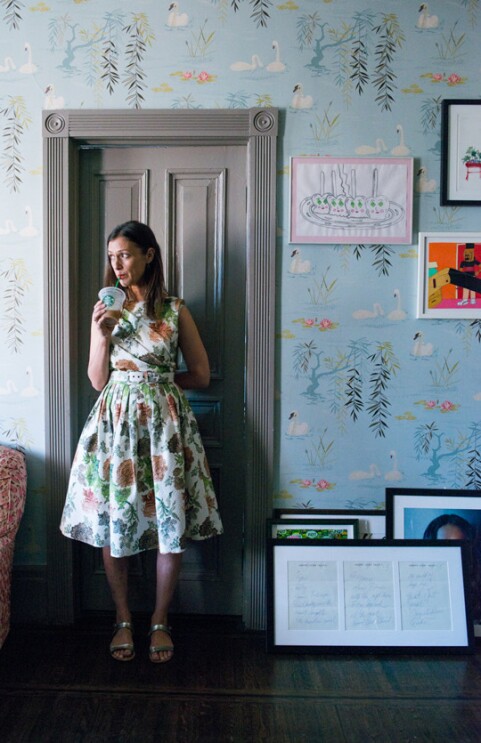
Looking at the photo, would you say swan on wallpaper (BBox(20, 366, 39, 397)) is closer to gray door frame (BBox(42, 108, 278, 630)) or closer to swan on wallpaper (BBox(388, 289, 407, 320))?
gray door frame (BBox(42, 108, 278, 630))

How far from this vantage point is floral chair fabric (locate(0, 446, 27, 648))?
2.07 m

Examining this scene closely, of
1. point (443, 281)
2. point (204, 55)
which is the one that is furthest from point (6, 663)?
point (204, 55)

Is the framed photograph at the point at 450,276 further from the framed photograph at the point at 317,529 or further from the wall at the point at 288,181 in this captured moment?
the framed photograph at the point at 317,529

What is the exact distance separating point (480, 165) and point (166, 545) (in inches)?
71.0

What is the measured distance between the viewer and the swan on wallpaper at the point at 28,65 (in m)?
2.25

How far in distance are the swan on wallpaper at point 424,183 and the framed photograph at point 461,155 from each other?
0.04 meters

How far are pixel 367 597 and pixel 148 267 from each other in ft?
4.68

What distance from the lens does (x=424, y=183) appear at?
2.26 m

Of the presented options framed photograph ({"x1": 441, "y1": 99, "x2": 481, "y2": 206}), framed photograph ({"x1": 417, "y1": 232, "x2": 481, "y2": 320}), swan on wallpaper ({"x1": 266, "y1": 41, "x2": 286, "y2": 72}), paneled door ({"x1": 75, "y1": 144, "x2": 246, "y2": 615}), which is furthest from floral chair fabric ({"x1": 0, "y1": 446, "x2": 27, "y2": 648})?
Result: framed photograph ({"x1": 441, "y1": 99, "x2": 481, "y2": 206})

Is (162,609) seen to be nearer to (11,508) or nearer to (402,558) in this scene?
(11,508)

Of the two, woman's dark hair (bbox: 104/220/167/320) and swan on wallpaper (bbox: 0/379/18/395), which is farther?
swan on wallpaper (bbox: 0/379/18/395)

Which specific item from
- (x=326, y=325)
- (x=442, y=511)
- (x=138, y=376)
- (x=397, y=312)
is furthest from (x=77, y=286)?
(x=442, y=511)

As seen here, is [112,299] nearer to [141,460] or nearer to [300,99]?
[141,460]

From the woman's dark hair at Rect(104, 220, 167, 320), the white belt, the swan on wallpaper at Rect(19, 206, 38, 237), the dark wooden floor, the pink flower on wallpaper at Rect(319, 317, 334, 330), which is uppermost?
the swan on wallpaper at Rect(19, 206, 38, 237)
